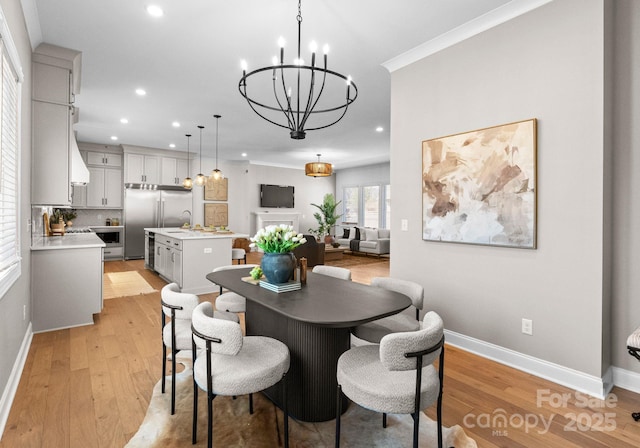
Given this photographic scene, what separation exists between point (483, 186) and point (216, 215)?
824 cm

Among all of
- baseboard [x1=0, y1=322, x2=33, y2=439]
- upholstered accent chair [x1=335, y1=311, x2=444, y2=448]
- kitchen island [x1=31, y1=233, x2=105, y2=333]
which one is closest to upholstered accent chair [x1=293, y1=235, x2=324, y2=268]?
kitchen island [x1=31, y1=233, x2=105, y2=333]

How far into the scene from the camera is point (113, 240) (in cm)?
830

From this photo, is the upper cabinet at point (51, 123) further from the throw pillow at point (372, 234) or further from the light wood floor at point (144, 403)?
the throw pillow at point (372, 234)

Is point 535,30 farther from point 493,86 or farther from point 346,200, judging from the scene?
point 346,200

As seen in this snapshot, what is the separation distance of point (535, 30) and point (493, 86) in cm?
46

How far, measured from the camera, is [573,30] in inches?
95.0

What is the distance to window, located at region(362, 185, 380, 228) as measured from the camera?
36.1 ft

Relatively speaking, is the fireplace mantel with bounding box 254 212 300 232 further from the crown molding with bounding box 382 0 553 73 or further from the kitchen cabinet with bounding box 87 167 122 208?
the crown molding with bounding box 382 0 553 73

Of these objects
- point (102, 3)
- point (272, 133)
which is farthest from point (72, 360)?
point (272, 133)

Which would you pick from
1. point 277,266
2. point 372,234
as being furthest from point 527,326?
point 372,234

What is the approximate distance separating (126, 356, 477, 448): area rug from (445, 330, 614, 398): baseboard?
110cm

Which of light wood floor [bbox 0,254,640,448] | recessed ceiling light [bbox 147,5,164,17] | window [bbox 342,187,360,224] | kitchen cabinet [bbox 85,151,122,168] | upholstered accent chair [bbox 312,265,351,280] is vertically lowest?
light wood floor [bbox 0,254,640,448]

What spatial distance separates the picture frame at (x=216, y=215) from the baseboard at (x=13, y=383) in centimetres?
667

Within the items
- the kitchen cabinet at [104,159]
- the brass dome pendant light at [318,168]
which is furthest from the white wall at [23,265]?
the kitchen cabinet at [104,159]
